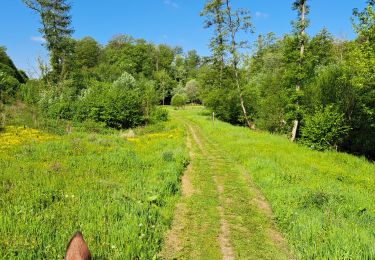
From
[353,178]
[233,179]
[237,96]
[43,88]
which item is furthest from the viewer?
[43,88]

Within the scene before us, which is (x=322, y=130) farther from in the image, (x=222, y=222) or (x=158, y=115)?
(x=158, y=115)

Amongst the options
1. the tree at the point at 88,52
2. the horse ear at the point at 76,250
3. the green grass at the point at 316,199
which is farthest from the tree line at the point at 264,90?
the tree at the point at 88,52

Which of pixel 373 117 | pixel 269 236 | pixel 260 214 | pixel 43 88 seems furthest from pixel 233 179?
pixel 43 88

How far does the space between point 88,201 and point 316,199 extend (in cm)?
734

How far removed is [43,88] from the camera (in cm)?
4359

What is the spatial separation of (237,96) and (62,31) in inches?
1210

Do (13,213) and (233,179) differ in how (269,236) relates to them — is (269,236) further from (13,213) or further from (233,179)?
(13,213)

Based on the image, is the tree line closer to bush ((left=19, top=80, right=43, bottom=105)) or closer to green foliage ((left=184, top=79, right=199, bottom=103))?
bush ((left=19, top=80, right=43, bottom=105))

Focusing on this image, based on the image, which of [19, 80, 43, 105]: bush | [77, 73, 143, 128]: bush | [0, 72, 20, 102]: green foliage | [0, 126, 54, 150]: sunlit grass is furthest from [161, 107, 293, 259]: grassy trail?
[0, 72, 20, 102]: green foliage

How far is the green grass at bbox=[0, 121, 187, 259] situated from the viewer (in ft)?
21.5

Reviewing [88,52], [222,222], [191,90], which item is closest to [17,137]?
[222,222]

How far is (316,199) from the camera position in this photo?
9680 millimetres

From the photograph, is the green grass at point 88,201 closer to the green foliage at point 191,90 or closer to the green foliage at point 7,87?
the green foliage at point 7,87

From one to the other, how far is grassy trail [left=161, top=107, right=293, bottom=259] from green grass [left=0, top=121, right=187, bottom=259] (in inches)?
19.7
